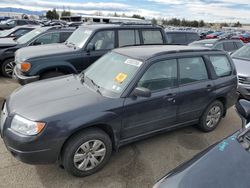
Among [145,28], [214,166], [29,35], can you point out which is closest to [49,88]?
[214,166]

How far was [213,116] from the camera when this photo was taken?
14.7 ft

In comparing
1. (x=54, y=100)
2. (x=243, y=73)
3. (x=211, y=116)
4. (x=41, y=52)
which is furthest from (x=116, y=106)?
(x=243, y=73)

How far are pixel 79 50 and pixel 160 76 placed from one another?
3.12 m

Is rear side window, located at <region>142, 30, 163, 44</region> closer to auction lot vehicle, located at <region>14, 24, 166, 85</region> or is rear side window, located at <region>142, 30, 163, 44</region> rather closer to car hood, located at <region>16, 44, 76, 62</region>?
auction lot vehicle, located at <region>14, 24, 166, 85</region>

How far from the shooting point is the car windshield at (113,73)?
325 cm

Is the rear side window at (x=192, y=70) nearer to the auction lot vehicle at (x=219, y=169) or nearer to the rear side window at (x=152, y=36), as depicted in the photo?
the auction lot vehicle at (x=219, y=169)

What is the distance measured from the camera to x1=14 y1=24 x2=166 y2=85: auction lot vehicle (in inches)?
214

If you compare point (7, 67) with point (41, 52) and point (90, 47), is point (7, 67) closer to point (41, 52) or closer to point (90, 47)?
point (41, 52)

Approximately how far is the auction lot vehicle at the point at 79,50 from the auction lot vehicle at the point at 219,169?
444 centimetres

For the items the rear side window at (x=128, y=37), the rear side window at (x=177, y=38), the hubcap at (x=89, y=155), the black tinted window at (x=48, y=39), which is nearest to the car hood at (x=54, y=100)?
the hubcap at (x=89, y=155)

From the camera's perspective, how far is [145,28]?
6703 millimetres

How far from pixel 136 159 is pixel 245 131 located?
1.75 m

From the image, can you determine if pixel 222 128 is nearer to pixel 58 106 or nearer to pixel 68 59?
pixel 58 106

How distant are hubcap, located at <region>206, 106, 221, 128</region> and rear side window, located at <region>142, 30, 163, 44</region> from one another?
3.10 metres
